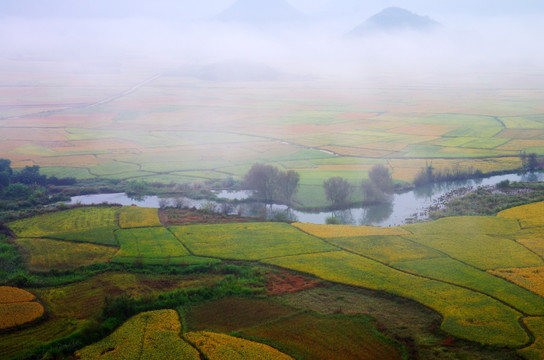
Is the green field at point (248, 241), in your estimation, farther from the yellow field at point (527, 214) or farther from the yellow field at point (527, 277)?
the yellow field at point (527, 214)

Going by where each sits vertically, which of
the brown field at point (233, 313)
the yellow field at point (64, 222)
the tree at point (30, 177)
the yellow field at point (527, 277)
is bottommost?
the brown field at point (233, 313)

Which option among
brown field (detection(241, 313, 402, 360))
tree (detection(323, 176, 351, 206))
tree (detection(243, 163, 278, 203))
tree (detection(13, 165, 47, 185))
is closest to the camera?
brown field (detection(241, 313, 402, 360))

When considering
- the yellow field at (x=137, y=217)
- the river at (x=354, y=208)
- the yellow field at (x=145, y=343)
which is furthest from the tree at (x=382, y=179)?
the yellow field at (x=145, y=343)

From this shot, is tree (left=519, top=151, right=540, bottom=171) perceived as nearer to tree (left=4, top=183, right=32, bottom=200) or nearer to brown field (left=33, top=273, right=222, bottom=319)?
brown field (left=33, top=273, right=222, bottom=319)

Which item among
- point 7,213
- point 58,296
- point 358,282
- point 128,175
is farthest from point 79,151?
point 358,282

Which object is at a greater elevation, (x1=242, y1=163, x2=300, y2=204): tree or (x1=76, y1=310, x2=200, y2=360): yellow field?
Answer: (x1=242, y1=163, x2=300, y2=204): tree

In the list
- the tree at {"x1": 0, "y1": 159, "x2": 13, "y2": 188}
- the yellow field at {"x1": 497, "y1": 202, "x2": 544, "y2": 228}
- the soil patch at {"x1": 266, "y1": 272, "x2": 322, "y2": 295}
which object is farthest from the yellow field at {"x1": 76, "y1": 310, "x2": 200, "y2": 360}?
the tree at {"x1": 0, "y1": 159, "x2": 13, "y2": 188}
